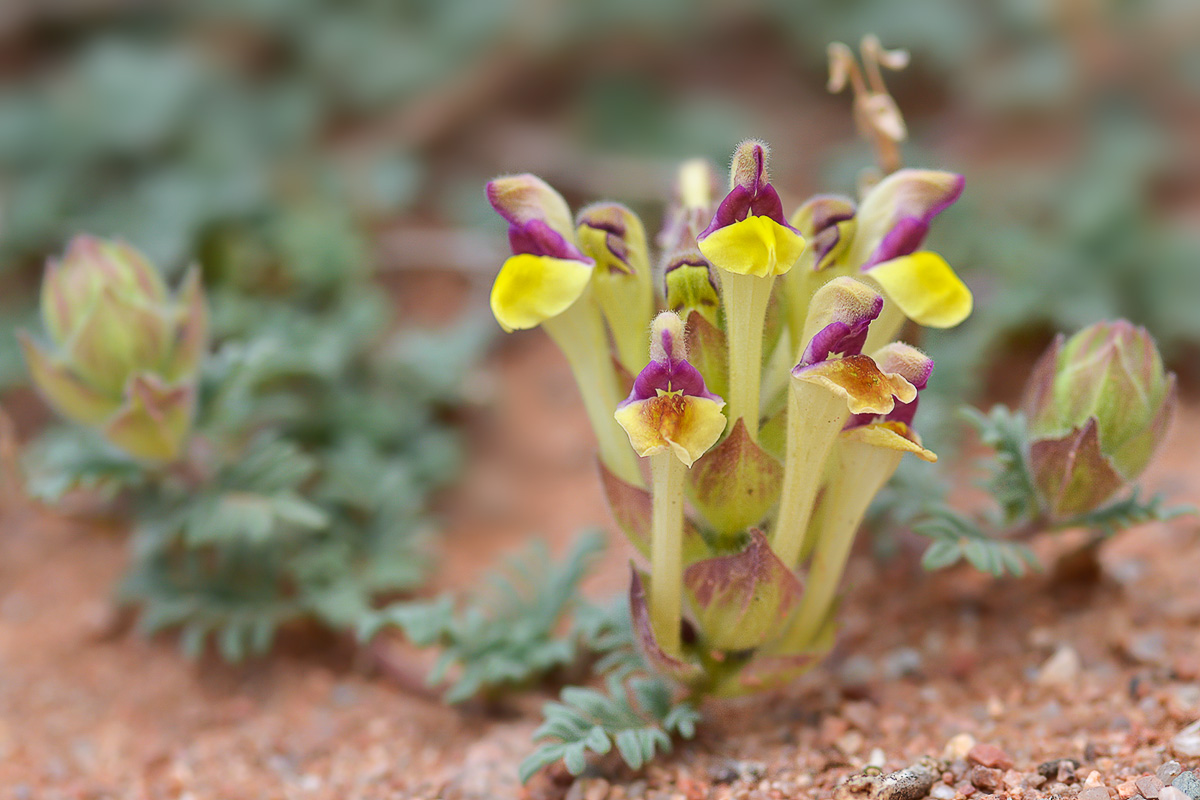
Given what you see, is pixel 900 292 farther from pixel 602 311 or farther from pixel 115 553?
pixel 115 553

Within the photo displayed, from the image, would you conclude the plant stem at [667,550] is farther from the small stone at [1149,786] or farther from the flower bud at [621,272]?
the small stone at [1149,786]

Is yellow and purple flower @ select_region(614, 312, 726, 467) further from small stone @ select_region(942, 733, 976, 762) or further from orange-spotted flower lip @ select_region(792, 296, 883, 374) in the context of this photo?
small stone @ select_region(942, 733, 976, 762)

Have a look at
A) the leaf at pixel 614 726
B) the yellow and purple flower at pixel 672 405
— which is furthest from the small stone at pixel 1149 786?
the yellow and purple flower at pixel 672 405

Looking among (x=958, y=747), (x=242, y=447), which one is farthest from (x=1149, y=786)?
(x=242, y=447)

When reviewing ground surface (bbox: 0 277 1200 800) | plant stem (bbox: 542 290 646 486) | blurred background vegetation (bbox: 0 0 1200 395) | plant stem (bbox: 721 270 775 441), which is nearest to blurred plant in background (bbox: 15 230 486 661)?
ground surface (bbox: 0 277 1200 800)

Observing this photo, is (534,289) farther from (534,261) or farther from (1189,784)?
(1189,784)

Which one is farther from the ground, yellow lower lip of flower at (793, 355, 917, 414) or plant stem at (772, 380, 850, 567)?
yellow lower lip of flower at (793, 355, 917, 414)
